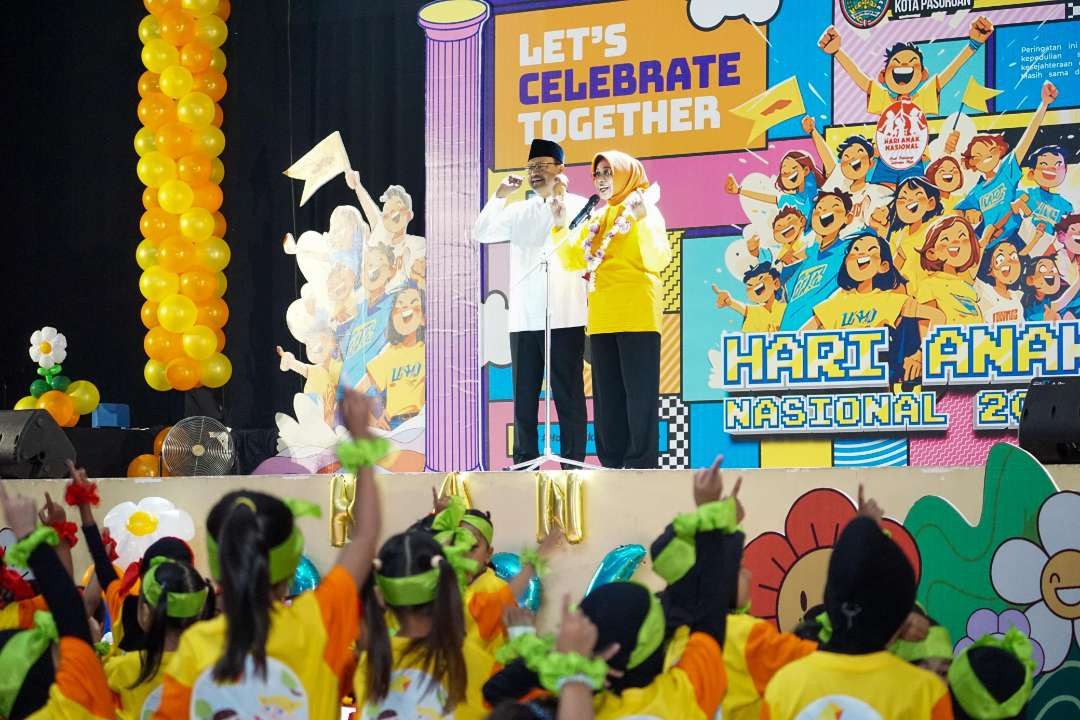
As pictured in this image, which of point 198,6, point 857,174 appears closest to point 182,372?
point 198,6

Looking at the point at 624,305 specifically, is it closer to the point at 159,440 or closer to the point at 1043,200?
the point at 1043,200

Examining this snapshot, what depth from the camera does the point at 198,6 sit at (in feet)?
22.4

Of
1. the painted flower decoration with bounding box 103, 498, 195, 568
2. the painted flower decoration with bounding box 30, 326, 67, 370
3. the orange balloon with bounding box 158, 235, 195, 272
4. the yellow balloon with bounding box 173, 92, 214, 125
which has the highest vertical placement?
the yellow balloon with bounding box 173, 92, 214, 125

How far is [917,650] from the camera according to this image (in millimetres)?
2248

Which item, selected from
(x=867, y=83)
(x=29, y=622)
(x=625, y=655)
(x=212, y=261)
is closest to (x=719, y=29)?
(x=867, y=83)

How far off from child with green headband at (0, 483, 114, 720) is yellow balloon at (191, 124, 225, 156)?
16.0 feet

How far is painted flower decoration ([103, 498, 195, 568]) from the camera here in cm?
462

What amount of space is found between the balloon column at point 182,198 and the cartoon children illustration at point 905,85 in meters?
3.46

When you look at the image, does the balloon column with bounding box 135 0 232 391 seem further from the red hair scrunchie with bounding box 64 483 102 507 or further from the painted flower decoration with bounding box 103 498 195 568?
the red hair scrunchie with bounding box 64 483 102 507

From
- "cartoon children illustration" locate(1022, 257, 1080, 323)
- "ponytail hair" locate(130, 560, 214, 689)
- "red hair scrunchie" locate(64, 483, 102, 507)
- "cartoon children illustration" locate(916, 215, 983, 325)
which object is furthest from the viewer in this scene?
"cartoon children illustration" locate(916, 215, 983, 325)

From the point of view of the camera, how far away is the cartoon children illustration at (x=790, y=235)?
20.1 feet

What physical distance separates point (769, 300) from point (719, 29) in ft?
4.63

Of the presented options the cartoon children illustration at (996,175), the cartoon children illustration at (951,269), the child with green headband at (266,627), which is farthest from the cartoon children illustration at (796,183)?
the child with green headband at (266,627)

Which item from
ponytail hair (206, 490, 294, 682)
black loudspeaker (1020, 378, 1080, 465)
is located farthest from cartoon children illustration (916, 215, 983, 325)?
ponytail hair (206, 490, 294, 682)
